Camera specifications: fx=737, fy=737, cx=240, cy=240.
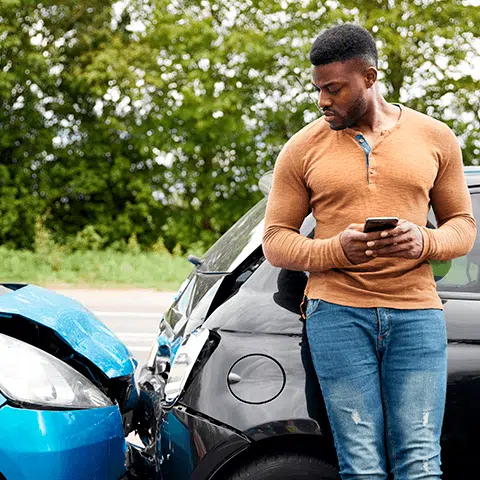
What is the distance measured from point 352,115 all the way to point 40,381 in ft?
4.34

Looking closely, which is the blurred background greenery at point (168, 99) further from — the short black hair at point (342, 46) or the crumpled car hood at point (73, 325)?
the short black hair at point (342, 46)

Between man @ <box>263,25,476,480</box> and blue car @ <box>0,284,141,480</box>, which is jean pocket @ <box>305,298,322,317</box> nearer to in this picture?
man @ <box>263,25,476,480</box>

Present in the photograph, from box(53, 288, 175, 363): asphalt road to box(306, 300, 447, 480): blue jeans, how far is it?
482 centimetres

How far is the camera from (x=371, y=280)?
2.07 meters

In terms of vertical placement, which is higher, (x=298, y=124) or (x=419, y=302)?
(x=298, y=124)

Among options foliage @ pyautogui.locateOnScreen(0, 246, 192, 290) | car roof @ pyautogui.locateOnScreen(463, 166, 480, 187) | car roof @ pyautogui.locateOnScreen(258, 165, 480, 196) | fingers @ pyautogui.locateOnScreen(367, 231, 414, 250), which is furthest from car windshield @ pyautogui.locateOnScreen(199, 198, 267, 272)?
foliage @ pyautogui.locateOnScreen(0, 246, 192, 290)

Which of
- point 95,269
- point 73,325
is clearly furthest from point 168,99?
point 73,325

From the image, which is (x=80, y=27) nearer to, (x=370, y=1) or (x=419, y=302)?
(x=370, y=1)

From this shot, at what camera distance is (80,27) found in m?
19.4

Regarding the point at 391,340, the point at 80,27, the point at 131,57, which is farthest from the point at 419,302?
the point at 80,27

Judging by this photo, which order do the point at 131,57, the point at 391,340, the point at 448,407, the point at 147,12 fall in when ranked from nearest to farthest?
the point at 391,340 → the point at 448,407 → the point at 131,57 → the point at 147,12

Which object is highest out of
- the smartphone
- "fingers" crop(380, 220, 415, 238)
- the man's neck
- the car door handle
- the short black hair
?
the short black hair

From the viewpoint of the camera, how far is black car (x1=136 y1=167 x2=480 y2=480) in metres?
2.28

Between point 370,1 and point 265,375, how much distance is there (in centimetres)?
1916
